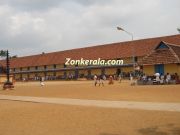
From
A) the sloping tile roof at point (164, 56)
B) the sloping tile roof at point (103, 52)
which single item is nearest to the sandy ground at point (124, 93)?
the sloping tile roof at point (164, 56)

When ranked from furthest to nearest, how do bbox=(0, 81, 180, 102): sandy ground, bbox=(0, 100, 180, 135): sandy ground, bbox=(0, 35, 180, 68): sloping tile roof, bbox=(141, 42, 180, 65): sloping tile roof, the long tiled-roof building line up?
bbox=(0, 35, 180, 68): sloping tile roof → the long tiled-roof building → bbox=(141, 42, 180, 65): sloping tile roof → bbox=(0, 81, 180, 102): sandy ground → bbox=(0, 100, 180, 135): sandy ground

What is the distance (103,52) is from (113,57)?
15.6 feet

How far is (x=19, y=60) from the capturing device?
98.7m

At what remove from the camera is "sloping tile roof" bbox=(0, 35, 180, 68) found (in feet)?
216

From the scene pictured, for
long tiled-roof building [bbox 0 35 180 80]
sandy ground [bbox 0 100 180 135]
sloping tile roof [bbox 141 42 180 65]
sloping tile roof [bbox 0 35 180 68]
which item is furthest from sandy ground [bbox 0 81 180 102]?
sloping tile roof [bbox 0 35 180 68]

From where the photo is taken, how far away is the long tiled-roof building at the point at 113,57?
44688 mm

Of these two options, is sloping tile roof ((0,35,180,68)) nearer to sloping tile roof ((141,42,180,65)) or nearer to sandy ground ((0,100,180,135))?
sloping tile roof ((141,42,180,65))

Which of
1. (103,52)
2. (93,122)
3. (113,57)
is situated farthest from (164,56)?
(93,122)

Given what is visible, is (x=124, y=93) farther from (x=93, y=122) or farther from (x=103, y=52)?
(x=103, y=52)

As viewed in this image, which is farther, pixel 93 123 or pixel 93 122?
pixel 93 122

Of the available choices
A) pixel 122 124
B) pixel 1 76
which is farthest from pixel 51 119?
pixel 1 76

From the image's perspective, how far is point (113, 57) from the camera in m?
70.5

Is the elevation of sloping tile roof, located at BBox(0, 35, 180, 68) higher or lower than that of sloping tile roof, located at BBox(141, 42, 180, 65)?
higher

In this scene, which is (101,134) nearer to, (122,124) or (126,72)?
(122,124)
